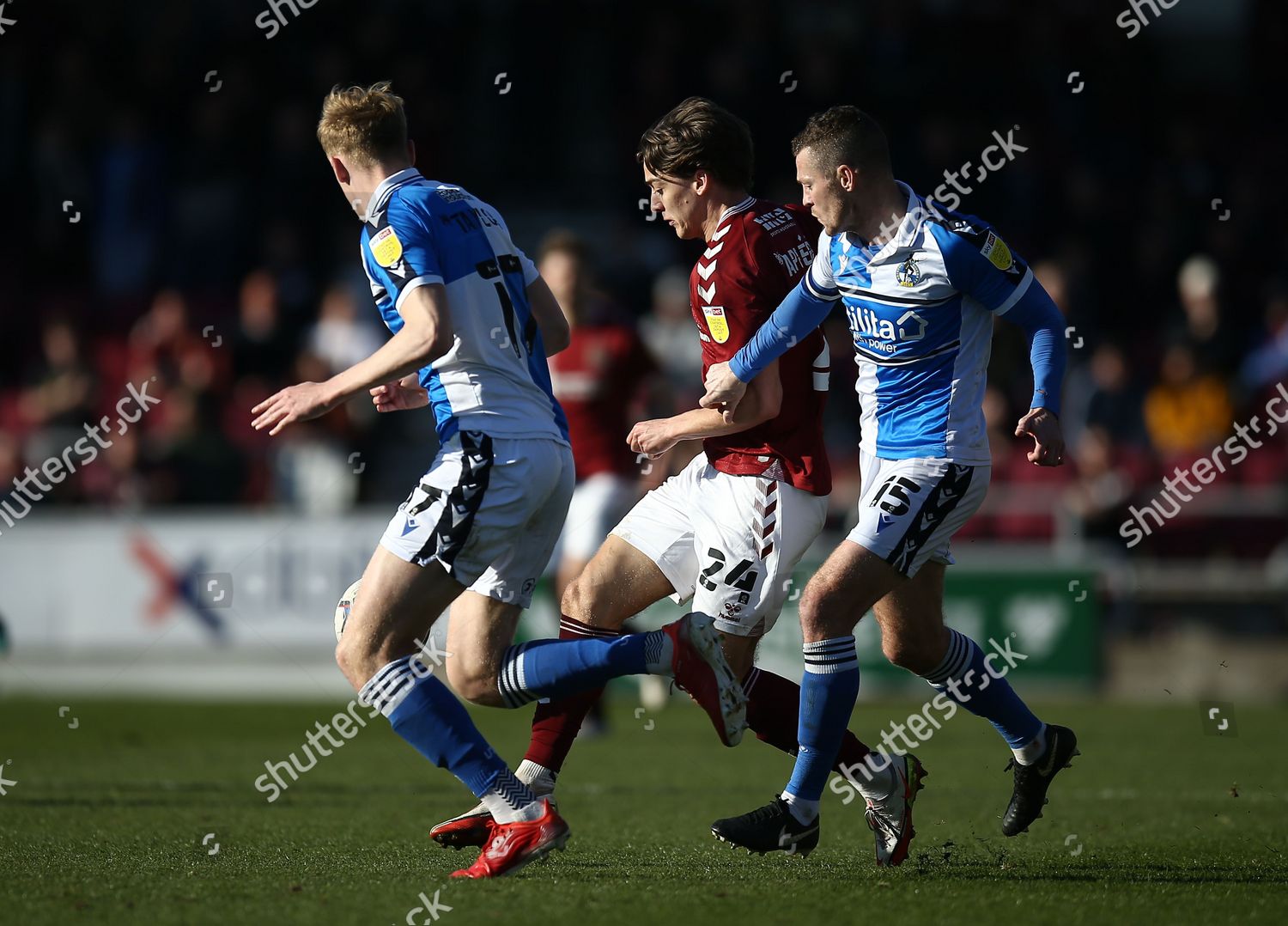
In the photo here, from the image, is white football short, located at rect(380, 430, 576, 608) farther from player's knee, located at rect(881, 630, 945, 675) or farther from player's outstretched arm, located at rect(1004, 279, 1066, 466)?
player's outstretched arm, located at rect(1004, 279, 1066, 466)

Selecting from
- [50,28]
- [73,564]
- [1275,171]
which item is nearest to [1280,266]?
[1275,171]

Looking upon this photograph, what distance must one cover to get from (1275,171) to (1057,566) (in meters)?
7.20

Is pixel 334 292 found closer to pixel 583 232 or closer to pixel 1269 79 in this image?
pixel 583 232

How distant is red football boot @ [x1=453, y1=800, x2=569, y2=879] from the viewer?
4867 mm

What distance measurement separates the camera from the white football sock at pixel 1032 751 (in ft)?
Answer: 19.0

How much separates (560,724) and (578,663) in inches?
24.1

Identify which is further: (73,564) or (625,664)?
(73,564)

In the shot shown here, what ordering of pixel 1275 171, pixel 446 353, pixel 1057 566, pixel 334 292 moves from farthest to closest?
pixel 1275 171 → pixel 334 292 → pixel 1057 566 → pixel 446 353

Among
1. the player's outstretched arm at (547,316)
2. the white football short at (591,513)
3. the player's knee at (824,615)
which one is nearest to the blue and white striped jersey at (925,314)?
the player's knee at (824,615)

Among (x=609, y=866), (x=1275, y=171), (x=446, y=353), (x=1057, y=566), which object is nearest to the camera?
(x=446, y=353)

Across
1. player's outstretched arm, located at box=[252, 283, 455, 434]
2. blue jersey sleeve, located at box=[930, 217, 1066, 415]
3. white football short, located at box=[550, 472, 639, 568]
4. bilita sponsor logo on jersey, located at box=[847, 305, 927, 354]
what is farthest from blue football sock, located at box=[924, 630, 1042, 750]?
white football short, located at box=[550, 472, 639, 568]

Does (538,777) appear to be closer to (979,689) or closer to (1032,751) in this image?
(979,689)

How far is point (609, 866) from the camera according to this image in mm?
5281

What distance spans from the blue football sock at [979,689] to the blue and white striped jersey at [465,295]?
163 centimetres
